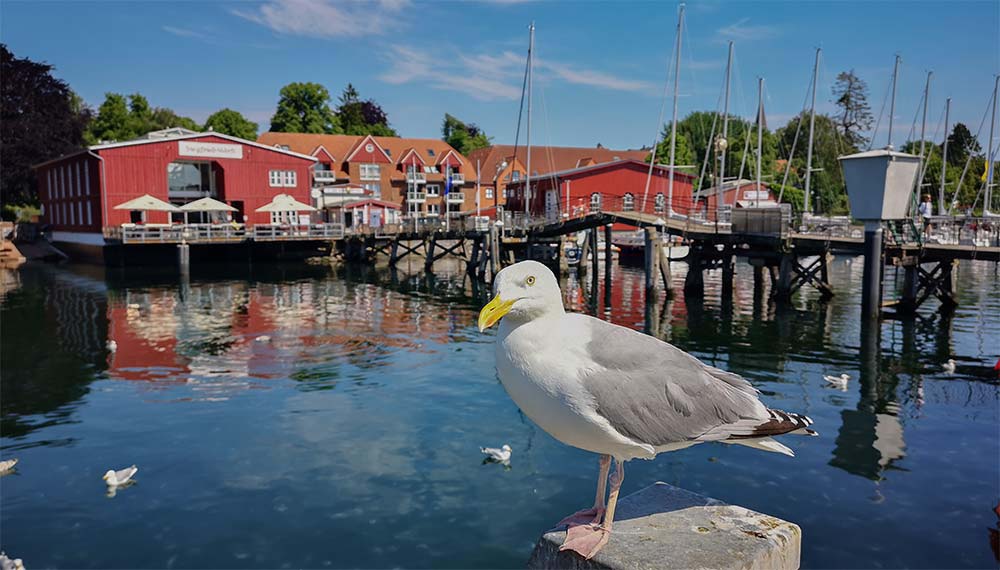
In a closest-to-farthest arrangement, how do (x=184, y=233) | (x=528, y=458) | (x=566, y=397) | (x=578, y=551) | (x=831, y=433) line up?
(x=578, y=551)
(x=566, y=397)
(x=528, y=458)
(x=831, y=433)
(x=184, y=233)

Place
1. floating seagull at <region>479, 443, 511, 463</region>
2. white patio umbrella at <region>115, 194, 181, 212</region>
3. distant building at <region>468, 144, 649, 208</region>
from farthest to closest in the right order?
distant building at <region>468, 144, 649, 208</region> → white patio umbrella at <region>115, 194, 181, 212</region> → floating seagull at <region>479, 443, 511, 463</region>

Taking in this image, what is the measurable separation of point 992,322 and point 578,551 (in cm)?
2728

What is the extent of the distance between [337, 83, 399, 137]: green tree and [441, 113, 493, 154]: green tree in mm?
10291

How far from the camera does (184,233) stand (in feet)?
149

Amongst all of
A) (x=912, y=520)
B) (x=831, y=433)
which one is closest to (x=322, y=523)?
(x=912, y=520)

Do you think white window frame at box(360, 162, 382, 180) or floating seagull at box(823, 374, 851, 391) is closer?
floating seagull at box(823, 374, 851, 391)

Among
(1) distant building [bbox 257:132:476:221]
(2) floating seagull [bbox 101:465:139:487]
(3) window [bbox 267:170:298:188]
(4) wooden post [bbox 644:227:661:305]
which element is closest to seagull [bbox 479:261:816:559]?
(2) floating seagull [bbox 101:465:139:487]

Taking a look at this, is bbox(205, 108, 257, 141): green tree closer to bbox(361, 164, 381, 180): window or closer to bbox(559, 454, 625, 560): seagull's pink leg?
bbox(361, 164, 381, 180): window

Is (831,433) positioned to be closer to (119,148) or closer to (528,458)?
(528,458)

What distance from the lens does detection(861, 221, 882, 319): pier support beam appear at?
21969 mm

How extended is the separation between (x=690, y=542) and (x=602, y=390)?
33.6 inches

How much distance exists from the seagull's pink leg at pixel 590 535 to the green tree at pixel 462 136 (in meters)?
106

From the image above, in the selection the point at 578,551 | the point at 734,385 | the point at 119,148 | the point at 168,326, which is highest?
the point at 119,148

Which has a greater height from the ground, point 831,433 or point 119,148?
point 119,148
